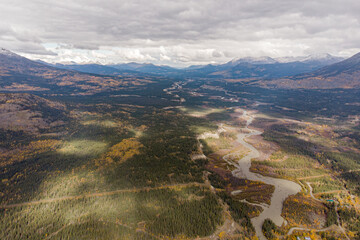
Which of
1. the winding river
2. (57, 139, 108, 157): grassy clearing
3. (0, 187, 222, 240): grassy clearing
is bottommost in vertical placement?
the winding river

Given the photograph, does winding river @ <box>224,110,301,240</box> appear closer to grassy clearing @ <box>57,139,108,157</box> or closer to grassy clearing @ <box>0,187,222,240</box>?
grassy clearing @ <box>0,187,222,240</box>

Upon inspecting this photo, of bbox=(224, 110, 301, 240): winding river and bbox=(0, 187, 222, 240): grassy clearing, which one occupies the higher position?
bbox=(0, 187, 222, 240): grassy clearing

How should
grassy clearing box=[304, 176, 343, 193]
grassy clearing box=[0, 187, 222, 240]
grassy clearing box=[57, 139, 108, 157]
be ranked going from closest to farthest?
1. grassy clearing box=[0, 187, 222, 240]
2. grassy clearing box=[304, 176, 343, 193]
3. grassy clearing box=[57, 139, 108, 157]

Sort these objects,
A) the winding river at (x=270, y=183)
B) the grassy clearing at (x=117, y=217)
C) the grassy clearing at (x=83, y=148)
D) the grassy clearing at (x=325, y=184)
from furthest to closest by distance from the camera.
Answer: the grassy clearing at (x=83, y=148) → the grassy clearing at (x=325, y=184) → the winding river at (x=270, y=183) → the grassy clearing at (x=117, y=217)

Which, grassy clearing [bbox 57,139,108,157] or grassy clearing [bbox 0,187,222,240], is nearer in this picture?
grassy clearing [bbox 0,187,222,240]

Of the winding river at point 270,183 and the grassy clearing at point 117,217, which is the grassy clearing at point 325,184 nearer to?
the winding river at point 270,183

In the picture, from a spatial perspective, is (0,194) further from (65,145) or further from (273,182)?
(273,182)

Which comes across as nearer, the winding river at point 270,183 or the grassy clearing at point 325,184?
the winding river at point 270,183

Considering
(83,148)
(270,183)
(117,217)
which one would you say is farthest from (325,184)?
(83,148)

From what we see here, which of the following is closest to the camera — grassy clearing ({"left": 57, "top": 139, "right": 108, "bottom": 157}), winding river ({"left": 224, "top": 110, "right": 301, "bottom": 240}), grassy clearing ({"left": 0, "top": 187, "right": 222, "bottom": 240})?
grassy clearing ({"left": 0, "top": 187, "right": 222, "bottom": 240})

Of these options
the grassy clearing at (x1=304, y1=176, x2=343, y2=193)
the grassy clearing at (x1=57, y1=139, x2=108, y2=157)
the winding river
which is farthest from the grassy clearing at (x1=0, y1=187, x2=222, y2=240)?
the grassy clearing at (x1=304, y1=176, x2=343, y2=193)

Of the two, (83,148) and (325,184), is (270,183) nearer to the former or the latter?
(325,184)

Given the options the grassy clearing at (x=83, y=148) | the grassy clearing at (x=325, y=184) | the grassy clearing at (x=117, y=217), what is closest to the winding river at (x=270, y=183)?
the grassy clearing at (x=325, y=184)
